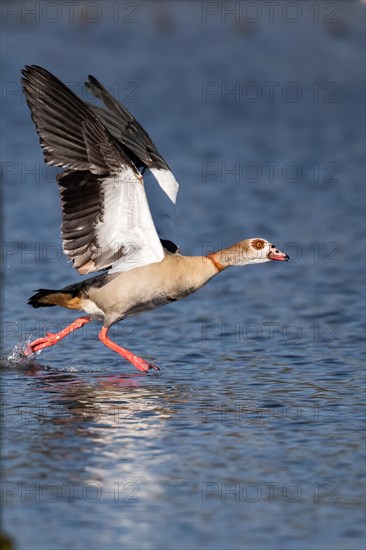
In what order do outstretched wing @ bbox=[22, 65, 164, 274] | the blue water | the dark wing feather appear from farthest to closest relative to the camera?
1. the dark wing feather
2. outstretched wing @ bbox=[22, 65, 164, 274]
3. the blue water

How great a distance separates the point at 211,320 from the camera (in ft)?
44.6

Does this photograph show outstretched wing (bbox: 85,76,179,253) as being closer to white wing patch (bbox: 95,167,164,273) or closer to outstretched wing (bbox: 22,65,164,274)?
white wing patch (bbox: 95,167,164,273)

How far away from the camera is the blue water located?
26.1ft

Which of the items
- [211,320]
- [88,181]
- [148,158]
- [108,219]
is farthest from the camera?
[211,320]

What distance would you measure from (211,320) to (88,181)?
343 cm

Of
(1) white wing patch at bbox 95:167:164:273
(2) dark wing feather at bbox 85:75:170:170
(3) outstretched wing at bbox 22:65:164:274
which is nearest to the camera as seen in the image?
(3) outstretched wing at bbox 22:65:164:274

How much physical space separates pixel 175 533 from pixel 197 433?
2.05m

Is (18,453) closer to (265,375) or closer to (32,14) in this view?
(265,375)

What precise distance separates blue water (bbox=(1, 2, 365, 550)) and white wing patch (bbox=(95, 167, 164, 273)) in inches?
42.2

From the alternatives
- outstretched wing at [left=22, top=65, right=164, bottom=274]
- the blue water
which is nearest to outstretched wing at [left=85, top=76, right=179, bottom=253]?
outstretched wing at [left=22, top=65, right=164, bottom=274]

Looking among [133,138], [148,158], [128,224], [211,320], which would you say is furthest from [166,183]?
[211,320]

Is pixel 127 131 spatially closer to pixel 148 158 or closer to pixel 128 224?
pixel 148 158

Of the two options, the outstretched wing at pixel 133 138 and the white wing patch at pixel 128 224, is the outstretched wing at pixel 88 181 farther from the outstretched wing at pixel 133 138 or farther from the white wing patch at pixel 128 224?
the outstretched wing at pixel 133 138

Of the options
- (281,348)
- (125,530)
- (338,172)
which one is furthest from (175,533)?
(338,172)
